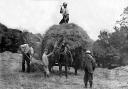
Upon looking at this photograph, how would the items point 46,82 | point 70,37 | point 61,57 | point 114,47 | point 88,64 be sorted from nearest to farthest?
point 88,64, point 46,82, point 61,57, point 70,37, point 114,47

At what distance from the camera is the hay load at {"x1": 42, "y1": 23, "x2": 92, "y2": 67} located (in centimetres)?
1666

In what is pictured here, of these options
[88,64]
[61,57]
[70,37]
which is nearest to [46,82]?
[88,64]

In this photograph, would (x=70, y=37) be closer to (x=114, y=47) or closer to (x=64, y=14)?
(x=64, y=14)

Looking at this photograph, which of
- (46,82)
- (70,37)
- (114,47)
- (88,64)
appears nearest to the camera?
(88,64)

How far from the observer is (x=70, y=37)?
16.6 meters

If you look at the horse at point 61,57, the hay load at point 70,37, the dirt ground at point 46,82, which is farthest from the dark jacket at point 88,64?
the hay load at point 70,37

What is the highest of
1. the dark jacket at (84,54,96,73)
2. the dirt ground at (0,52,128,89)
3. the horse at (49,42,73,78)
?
the horse at (49,42,73,78)

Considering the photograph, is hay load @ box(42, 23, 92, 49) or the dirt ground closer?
the dirt ground

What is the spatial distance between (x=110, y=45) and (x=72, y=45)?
49.1 meters

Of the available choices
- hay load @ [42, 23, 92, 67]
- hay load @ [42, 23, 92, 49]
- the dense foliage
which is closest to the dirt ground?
hay load @ [42, 23, 92, 67]

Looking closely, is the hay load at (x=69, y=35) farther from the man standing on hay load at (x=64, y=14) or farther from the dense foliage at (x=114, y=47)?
the dense foliage at (x=114, y=47)

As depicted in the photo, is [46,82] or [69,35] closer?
[46,82]

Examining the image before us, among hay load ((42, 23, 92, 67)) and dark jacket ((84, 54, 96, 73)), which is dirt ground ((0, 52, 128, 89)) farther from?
hay load ((42, 23, 92, 67))

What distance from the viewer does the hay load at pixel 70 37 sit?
16.7 metres
